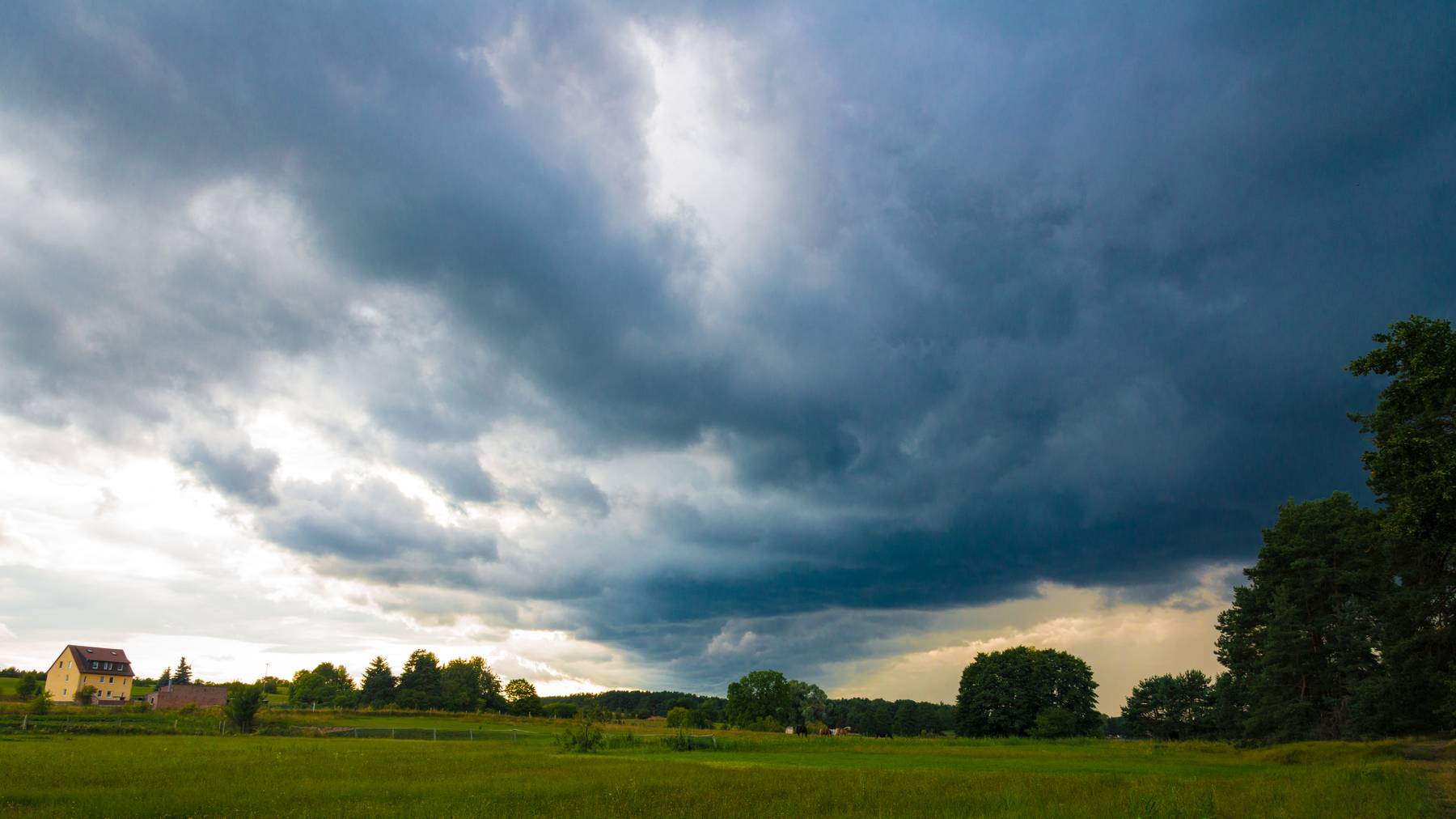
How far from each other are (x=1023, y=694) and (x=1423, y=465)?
118 metres

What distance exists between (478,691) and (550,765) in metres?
143

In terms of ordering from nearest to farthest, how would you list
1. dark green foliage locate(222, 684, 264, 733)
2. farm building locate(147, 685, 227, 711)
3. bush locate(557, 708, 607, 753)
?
bush locate(557, 708, 607, 753)
dark green foliage locate(222, 684, 264, 733)
farm building locate(147, 685, 227, 711)

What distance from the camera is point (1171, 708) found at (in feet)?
407

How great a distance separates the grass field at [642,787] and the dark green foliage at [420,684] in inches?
4455

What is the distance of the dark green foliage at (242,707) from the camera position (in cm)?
7531

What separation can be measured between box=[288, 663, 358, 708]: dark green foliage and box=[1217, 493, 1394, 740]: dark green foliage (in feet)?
570

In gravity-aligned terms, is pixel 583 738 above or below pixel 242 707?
below

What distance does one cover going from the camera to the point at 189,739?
6097 centimetres

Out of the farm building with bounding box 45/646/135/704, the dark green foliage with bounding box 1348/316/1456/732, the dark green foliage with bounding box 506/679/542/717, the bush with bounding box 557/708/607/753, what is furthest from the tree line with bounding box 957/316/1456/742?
the farm building with bounding box 45/646/135/704

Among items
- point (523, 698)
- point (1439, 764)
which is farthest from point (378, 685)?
point (1439, 764)

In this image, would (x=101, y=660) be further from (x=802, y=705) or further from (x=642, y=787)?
(x=642, y=787)

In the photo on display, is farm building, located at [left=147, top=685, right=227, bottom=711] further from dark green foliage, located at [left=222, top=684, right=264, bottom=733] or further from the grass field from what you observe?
the grass field

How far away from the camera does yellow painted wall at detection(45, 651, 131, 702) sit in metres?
136

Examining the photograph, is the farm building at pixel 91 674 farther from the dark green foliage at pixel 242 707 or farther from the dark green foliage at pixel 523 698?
the dark green foliage at pixel 242 707
